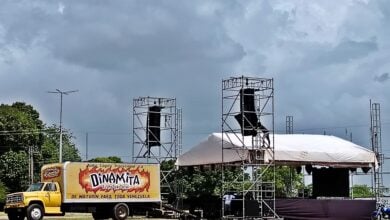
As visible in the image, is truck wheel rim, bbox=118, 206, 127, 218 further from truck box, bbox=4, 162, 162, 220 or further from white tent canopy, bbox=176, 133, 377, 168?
white tent canopy, bbox=176, 133, 377, 168

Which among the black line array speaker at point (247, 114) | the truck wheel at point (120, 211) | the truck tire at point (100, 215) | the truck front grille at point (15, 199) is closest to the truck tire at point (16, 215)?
the truck front grille at point (15, 199)

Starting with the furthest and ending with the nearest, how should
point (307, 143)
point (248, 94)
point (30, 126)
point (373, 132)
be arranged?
point (30, 126) < point (373, 132) < point (307, 143) < point (248, 94)

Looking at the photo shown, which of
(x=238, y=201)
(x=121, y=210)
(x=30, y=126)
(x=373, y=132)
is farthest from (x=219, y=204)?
(x=30, y=126)

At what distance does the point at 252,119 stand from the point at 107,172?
809 cm

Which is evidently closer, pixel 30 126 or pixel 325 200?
pixel 325 200

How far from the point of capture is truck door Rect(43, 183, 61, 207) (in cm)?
3634

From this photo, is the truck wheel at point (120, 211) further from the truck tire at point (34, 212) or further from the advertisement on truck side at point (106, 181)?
the truck tire at point (34, 212)

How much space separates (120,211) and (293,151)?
29.0 feet

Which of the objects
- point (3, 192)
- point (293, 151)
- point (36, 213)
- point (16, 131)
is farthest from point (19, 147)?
point (293, 151)

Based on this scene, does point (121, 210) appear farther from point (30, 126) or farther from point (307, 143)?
point (30, 126)

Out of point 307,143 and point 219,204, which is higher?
point 307,143

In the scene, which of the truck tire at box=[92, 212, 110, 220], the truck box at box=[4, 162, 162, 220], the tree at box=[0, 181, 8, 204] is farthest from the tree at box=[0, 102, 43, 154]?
the truck tire at box=[92, 212, 110, 220]

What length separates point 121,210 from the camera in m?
38.1

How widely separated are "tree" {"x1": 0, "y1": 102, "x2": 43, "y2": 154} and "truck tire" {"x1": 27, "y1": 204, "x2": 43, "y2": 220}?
3269 cm
